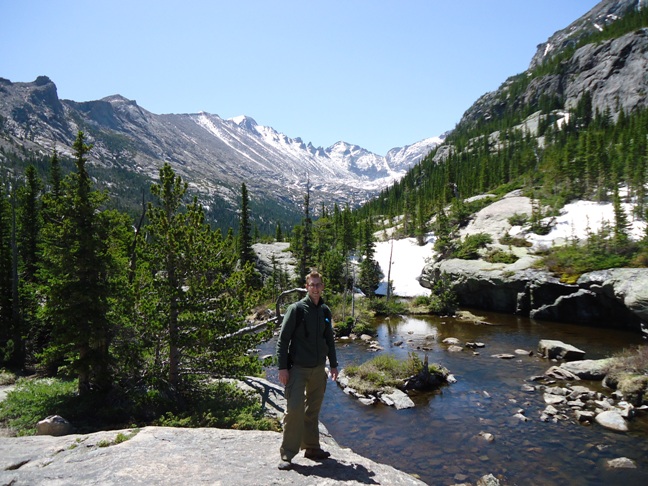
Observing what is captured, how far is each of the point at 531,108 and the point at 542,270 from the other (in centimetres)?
12155

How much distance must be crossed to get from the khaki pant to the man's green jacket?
19cm

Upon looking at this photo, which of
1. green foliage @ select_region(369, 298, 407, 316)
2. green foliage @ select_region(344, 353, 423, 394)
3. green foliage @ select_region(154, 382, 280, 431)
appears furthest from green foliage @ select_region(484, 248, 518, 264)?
green foliage @ select_region(154, 382, 280, 431)

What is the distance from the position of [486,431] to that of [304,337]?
11.9m

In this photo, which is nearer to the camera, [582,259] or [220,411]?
[220,411]

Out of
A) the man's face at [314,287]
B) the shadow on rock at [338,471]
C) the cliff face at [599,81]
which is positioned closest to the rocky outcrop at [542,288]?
the shadow on rock at [338,471]

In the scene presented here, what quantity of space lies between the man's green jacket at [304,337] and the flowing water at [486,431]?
764cm

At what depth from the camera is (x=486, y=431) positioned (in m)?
15.1

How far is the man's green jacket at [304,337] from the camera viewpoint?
6.93 meters

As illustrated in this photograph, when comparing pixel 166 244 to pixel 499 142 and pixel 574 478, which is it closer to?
pixel 574 478

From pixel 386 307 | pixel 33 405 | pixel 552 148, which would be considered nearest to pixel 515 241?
pixel 386 307

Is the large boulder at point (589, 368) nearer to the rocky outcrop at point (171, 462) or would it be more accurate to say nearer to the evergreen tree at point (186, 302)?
the rocky outcrop at point (171, 462)

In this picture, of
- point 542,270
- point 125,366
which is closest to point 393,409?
point 125,366

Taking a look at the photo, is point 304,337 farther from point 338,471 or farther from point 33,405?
point 33,405

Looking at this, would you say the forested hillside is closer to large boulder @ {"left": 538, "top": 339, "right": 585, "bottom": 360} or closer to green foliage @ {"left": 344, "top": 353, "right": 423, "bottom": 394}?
large boulder @ {"left": 538, "top": 339, "right": 585, "bottom": 360}
